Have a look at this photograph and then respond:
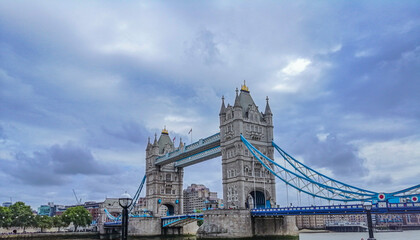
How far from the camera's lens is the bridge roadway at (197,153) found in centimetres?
7038

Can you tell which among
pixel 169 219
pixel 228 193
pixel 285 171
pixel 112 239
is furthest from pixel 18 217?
pixel 285 171

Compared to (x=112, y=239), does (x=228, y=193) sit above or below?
above

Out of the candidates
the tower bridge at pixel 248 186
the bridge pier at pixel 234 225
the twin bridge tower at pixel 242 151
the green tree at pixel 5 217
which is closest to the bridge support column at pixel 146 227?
the tower bridge at pixel 248 186

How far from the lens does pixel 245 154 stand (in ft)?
205

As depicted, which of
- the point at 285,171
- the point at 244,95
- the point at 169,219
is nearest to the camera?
the point at 285,171

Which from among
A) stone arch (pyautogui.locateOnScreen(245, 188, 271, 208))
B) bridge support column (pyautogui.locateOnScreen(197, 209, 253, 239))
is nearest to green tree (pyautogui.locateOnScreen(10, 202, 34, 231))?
bridge support column (pyautogui.locateOnScreen(197, 209, 253, 239))

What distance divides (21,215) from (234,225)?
61.5 m

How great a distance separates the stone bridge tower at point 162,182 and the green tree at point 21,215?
1184 inches

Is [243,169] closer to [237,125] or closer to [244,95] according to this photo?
[237,125]

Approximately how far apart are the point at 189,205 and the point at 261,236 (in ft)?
479

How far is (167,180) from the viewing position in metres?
89.4

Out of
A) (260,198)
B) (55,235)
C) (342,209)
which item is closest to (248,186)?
(260,198)

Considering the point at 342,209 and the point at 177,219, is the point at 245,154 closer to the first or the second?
the point at 177,219

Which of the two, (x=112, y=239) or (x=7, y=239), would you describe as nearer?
(x=7, y=239)
